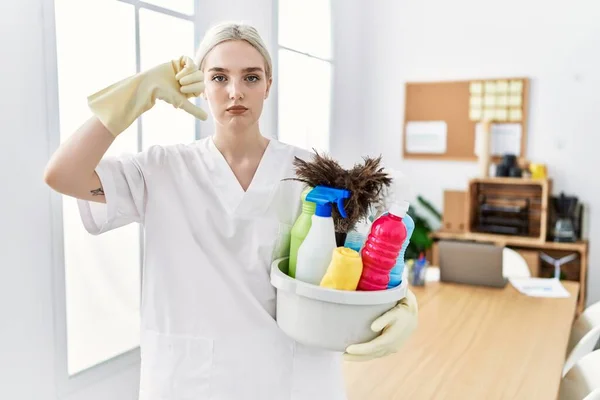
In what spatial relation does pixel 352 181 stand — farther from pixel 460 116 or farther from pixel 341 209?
pixel 460 116

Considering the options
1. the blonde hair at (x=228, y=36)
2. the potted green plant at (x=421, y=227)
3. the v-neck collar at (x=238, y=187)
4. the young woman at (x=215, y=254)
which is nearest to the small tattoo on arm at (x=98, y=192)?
the young woman at (x=215, y=254)

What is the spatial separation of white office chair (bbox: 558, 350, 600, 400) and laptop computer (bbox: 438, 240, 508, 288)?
25.2 inches

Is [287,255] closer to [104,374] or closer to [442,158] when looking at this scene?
[104,374]

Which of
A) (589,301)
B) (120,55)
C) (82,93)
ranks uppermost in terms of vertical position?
(120,55)

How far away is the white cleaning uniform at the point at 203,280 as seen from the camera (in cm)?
106

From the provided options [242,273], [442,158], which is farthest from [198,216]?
[442,158]

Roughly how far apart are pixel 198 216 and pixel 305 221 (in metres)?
0.23

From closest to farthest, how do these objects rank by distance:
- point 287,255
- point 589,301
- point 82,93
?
point 287,255 < point 82,93 < point 589,301

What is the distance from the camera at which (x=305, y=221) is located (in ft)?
3.25

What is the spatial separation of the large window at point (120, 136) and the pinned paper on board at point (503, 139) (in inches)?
97.3

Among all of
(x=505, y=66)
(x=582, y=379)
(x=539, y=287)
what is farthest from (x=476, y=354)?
(x=505, y=66)

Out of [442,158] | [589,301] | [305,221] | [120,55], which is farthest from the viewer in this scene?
[442,158]

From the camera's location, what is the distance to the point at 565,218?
3.55 m

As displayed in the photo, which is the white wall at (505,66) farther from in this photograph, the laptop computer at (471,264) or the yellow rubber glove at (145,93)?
the yellow rubber glove at (145,93)
